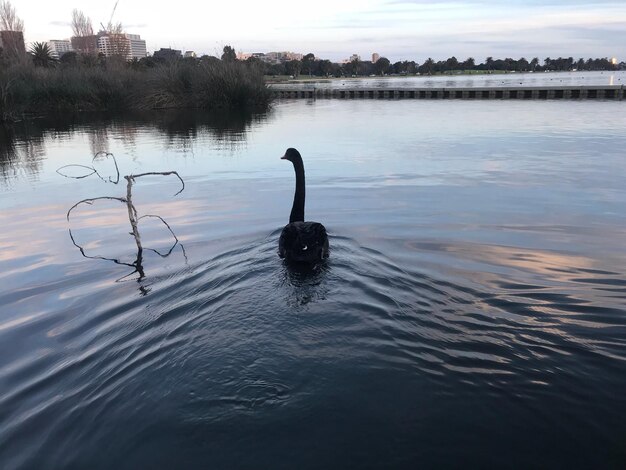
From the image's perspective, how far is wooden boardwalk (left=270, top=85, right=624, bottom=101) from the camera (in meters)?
49.5

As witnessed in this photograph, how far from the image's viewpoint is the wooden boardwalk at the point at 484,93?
49.5m

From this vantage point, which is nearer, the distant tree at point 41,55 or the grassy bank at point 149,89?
the grassy bank at point 149,89

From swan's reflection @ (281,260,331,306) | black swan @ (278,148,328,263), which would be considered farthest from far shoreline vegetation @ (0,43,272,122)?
swan's reflection @ (281,260,331,306)

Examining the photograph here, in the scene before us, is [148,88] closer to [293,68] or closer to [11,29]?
[11,29]

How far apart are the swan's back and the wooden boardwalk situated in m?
43.1

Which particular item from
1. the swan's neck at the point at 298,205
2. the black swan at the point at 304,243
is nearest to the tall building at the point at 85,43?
the swan's neck at the point at 298,205

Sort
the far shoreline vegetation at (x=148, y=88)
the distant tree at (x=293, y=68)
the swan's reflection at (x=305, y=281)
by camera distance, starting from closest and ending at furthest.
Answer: the swan's reflection at (x=305, y=281), the far shoreline vegetation at (x=148, y=88), the distant tree at (x=293, y=68)

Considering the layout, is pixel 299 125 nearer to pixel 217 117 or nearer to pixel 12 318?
pixel 217 117

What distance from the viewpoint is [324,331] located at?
546 centimetres

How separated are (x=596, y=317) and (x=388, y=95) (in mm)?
62313

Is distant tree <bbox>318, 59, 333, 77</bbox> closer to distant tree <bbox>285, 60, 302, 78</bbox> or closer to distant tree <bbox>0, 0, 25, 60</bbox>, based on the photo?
distant tree <bbox>285, 60, 302, 78</bbox>

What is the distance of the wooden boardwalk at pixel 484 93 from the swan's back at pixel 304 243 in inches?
1697

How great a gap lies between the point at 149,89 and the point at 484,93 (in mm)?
37297

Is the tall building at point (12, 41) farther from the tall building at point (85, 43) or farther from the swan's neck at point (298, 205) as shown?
the swan's neck at point (298, 205)
